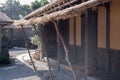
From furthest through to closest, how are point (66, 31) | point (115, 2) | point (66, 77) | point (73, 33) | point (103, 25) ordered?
point (66, 31) → point (73, 33) → point (66, 77) → point (103, 25) → point (115, 2)

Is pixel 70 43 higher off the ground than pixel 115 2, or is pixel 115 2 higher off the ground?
pixel 115 2

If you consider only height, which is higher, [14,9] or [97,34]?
[14,9]

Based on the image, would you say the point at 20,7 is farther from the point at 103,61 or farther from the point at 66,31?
the point at 103,61

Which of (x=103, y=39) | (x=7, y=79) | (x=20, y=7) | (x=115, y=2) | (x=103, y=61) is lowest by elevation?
(x=7, y=79)

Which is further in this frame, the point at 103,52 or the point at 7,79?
the point at 7,79

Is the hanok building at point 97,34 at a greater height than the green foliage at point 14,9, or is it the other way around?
the green foliage at point 14,9

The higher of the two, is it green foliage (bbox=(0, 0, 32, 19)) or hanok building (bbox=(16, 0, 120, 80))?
green foliage (bbox=(0, 0, 32, 19))

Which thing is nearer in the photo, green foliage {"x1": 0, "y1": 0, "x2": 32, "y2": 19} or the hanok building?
the hanok building

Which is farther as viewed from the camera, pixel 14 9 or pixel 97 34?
pixel 14 9

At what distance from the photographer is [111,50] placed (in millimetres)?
9359

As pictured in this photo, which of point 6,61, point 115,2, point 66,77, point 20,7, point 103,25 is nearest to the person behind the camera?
point 115,2

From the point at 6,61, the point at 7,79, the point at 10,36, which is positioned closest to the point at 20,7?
the point at 10,36

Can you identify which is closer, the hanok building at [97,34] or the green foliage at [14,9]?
the hanok building at [97,34]

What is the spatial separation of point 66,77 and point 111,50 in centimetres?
241
